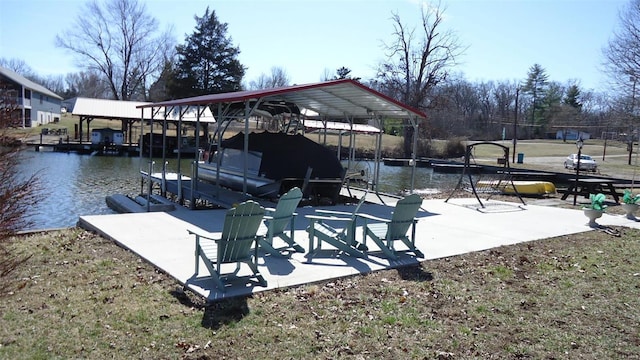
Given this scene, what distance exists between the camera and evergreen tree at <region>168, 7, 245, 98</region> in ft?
149

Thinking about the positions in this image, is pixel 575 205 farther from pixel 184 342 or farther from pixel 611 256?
pixel 184 342

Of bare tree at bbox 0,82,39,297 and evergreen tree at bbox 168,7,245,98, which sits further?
evergreen tree at bbox 168,7,245,98

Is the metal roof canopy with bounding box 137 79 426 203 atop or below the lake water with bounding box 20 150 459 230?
atop

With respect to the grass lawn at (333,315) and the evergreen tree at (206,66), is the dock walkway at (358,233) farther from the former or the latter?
the evergreen tree at (206,66)

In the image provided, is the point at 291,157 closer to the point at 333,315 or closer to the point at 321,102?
the point at 321,102

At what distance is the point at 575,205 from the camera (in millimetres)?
14367

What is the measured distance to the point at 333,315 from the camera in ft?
15.3

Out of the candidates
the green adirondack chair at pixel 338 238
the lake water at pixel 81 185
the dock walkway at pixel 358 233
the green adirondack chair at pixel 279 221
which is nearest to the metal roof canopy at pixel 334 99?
the dock walkway at pixel 358 233

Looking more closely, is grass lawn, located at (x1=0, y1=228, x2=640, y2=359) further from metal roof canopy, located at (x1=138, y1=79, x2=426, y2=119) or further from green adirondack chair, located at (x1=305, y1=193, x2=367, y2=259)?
metal roof canopy, located at (x1=138, y1=79, x2=426, y2=119)

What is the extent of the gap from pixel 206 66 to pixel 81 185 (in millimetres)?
29232

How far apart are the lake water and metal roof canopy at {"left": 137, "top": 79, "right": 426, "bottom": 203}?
3.69 m

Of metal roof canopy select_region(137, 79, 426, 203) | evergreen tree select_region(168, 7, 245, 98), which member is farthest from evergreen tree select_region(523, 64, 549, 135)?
metal roof canopy select_region(137, 79, 426, 203)

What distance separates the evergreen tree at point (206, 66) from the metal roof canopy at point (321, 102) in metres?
32.8

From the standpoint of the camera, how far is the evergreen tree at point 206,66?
1791 inches
